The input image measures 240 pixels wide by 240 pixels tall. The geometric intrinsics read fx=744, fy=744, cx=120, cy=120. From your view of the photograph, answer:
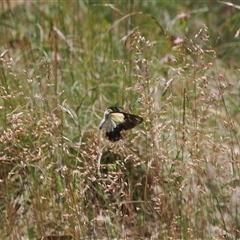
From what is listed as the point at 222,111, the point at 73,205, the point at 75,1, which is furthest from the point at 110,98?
the point at 73,205

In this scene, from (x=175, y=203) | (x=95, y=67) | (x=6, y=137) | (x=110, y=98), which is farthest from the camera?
(x=95, y=67)

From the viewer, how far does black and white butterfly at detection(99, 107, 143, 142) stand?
209cm

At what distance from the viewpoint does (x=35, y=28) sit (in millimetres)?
3643

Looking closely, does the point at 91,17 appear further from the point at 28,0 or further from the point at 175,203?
the point at 175,203

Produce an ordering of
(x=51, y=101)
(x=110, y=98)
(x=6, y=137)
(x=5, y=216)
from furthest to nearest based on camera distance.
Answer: (x=110, y=98) < (x=51, y=101) < (x=5, y=216) < (x=6, y=137)

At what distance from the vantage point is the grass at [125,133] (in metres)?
2.18

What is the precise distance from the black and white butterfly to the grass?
42mm

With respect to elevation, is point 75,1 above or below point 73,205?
below

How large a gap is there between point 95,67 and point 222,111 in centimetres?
64

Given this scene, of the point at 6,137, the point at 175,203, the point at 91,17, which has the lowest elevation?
the point at 91,17

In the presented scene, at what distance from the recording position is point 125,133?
7.37ft

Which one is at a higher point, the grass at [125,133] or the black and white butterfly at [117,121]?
the black and white butterfly at [117,121]

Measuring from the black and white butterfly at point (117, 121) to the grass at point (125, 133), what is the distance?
0.04 metres

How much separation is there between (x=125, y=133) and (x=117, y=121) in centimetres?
11
